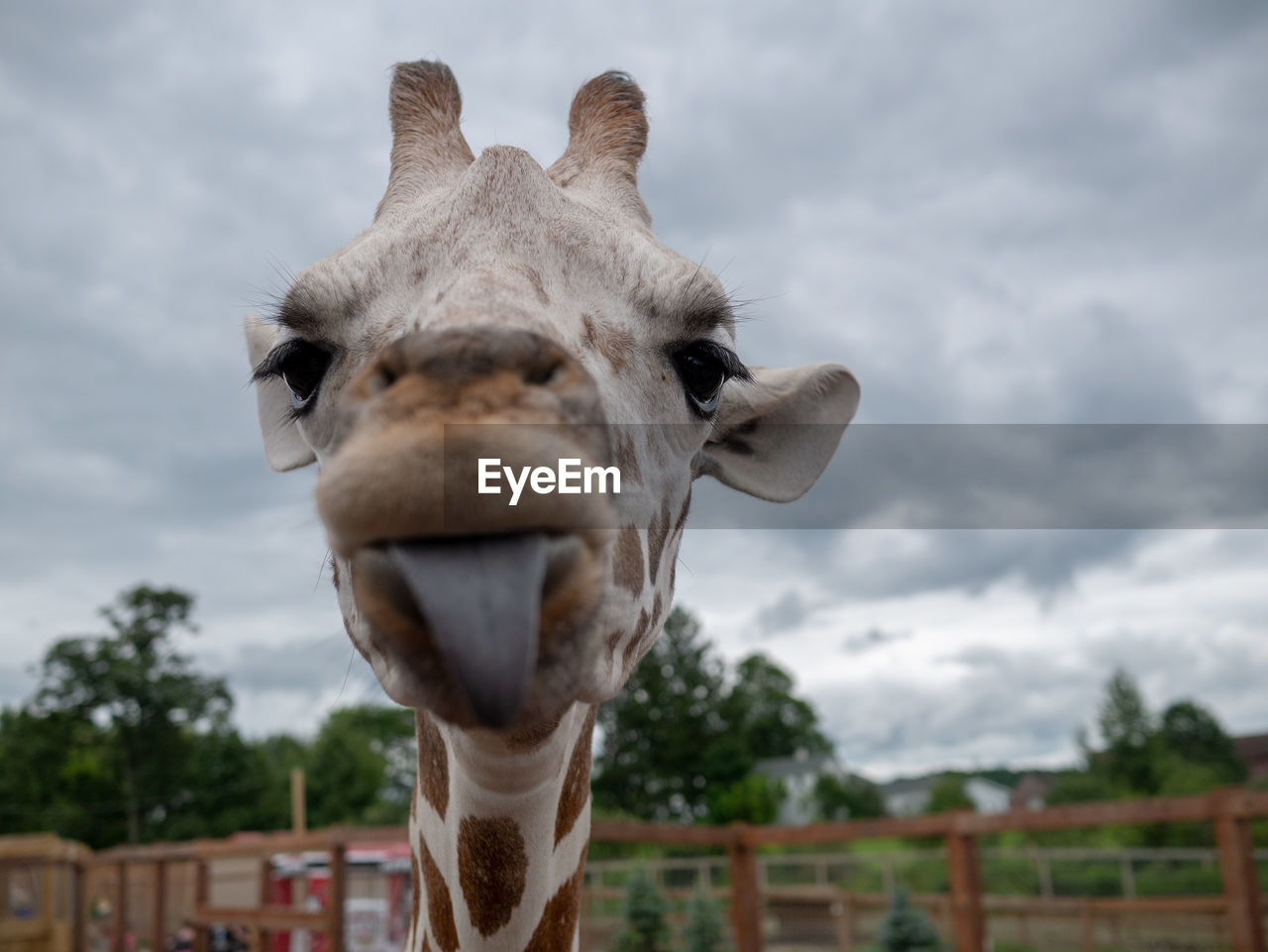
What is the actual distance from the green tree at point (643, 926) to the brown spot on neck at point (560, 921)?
11631 mm

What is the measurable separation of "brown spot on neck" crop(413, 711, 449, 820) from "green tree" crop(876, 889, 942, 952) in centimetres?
928

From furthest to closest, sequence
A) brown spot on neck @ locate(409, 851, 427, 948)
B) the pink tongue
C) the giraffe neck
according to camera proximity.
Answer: brown spot on neck @ locate(409, 851, 427, 948)
the giraffe neck
the pink tongue

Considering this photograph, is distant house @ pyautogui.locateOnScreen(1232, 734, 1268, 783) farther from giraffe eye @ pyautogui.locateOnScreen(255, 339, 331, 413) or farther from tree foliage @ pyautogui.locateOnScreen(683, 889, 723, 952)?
giraffe eye @ pyautogui.locateOnScreen(255, 339, 331, 413)

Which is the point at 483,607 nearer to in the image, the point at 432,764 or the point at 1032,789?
the point at 432,764

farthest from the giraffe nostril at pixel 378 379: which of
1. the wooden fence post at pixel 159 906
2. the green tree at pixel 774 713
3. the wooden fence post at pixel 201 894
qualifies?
the green tree at pixel 774 713

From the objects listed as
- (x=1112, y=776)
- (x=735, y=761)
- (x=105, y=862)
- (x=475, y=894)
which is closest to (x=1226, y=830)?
(x=475, y=894)

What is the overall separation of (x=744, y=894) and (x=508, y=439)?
1002 cm

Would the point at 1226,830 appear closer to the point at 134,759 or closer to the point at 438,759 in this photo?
the point at 438,759

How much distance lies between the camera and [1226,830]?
235 inches

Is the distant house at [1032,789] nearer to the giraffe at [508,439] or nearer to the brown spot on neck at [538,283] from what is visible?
the giraffe at [508,439]

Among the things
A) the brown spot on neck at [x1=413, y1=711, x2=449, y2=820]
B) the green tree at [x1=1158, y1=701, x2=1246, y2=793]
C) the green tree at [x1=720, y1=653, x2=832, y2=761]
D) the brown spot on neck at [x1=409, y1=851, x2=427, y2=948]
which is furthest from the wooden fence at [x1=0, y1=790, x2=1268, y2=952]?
the green tree at [x1=720, y1=653, x2=832, y2=761]

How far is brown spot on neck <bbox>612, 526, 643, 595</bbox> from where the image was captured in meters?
1.76

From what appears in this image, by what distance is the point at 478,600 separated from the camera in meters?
1.15

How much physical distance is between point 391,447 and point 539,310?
64cm
